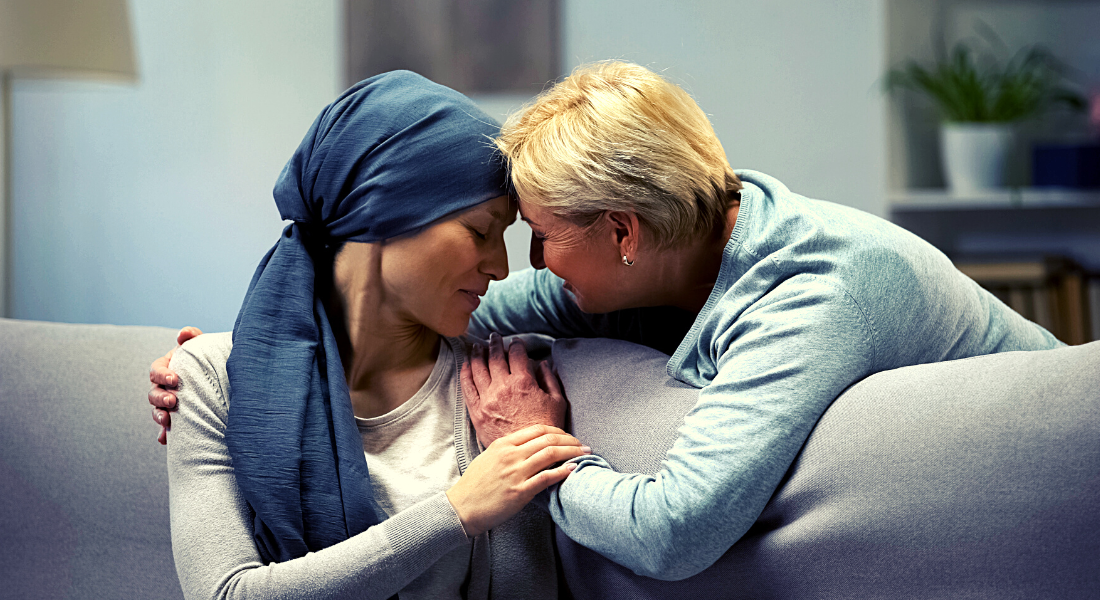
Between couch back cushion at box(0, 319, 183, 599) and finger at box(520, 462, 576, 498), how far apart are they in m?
0.66

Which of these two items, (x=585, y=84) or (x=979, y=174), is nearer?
(x=585, y=84)

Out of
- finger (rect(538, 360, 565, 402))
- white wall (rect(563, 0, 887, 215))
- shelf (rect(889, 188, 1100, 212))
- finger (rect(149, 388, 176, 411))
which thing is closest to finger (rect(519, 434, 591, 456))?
finger (rect(538, 360, 565, 402))

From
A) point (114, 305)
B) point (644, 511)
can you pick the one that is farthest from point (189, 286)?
point (644, 511)

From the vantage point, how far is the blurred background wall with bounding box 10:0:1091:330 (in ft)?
10.6

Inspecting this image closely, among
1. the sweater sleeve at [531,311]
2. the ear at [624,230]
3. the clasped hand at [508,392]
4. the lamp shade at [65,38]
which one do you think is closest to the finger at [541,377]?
the clasped hand at [508,392]

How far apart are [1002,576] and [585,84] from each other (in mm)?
749

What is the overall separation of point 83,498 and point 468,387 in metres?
0.66

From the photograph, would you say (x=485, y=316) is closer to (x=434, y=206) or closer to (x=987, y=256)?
(x=434, y=206)

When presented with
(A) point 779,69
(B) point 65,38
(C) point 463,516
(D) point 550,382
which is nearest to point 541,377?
(D) point 550,382

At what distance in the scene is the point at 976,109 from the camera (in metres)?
3.21

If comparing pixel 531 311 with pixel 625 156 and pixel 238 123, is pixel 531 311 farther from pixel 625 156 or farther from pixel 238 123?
pixel 238 123

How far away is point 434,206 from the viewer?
3.64ft

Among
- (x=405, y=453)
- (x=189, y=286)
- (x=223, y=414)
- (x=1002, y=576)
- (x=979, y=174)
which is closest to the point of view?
(x=1002, y=576)

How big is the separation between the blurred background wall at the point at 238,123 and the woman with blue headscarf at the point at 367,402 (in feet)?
6.75
